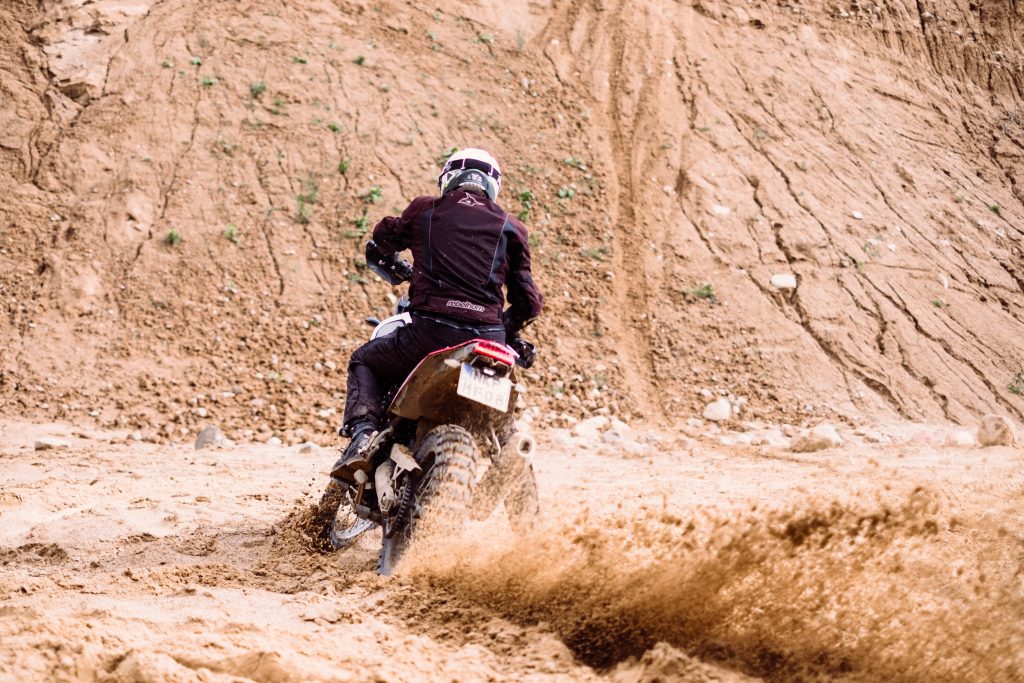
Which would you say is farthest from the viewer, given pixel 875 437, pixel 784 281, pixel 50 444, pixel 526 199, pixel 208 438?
pixel 526 199

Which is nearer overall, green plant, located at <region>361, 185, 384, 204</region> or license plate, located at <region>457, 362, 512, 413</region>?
license plate, located at <region>457, 362, 512, 413</region>

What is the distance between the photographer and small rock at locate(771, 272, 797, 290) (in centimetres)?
1050

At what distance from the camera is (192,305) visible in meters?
8.56

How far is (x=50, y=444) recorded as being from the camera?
22.1 ft

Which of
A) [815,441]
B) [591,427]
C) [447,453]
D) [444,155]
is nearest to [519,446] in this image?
[447,453]

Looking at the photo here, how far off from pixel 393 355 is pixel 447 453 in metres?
0.72

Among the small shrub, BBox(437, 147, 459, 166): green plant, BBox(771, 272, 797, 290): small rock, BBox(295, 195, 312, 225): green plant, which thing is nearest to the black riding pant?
BBox(295, 195, 312, 225): green plant

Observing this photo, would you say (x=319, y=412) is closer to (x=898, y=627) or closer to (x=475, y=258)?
(x=475, y=258)

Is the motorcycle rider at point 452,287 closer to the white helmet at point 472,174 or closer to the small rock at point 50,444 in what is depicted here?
the white helmet at point 472,174

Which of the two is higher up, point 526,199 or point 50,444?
point 526,199

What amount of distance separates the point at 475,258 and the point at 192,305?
534cm

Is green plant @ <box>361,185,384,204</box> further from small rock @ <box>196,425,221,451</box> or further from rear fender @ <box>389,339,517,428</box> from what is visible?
rear fender @ <box>389,339,517,428</box>

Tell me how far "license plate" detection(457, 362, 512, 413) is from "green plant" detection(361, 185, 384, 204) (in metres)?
6.69

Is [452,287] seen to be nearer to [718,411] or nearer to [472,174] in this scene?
[472,174]
